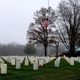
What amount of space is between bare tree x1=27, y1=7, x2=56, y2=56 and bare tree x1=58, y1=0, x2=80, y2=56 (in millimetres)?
2085

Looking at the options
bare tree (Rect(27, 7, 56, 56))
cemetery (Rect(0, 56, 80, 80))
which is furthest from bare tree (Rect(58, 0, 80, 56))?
cemetery (Rect(0, 56, 80, 80))

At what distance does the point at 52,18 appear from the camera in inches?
1937

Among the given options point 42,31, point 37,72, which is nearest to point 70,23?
point 42,31

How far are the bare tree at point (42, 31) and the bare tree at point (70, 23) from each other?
208 centimetres

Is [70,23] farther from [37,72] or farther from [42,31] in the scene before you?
[37,72]

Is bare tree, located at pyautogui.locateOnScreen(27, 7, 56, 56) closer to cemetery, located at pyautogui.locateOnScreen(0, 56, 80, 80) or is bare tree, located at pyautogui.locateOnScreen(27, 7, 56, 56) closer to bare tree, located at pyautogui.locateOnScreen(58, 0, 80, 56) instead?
bare tree, located at pyautogui.locateOnScreen(58, 0, 80, 56)

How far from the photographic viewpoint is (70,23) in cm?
4572

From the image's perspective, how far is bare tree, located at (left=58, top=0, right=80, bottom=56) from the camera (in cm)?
4465

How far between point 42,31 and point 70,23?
6.09 m

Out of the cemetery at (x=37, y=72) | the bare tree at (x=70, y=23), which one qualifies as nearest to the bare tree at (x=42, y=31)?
the bare tree at (x=70, y=23)

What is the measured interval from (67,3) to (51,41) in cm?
843

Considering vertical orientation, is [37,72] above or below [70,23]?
below

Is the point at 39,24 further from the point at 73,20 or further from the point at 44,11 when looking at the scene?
the point at 73,20

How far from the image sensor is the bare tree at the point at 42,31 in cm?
4759
